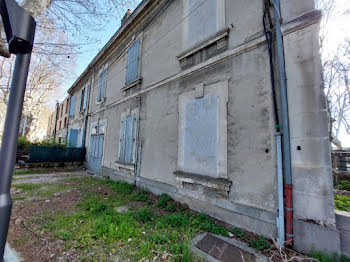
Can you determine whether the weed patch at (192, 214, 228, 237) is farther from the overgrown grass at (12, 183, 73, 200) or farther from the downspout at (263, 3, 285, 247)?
the overgrown grass at (12, 183, 73, 200)

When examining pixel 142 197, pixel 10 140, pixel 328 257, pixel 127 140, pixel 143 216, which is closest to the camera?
pixel 10 140

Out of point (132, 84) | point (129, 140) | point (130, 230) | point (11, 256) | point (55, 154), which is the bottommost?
point (11, 256)

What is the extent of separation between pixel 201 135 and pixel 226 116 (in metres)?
0.73

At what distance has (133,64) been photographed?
22.3ft

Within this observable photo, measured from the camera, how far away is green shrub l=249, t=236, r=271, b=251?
97.1 inches

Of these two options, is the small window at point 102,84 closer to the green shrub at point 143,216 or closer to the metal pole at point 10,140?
the green shrub at point 143,216

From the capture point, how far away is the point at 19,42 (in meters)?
1.21

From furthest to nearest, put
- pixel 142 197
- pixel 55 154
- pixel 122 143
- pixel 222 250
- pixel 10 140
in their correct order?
pixel 55 154 → pixel 122 143 → pixel 142 197 → pixel 222 250 → pixel 10 140

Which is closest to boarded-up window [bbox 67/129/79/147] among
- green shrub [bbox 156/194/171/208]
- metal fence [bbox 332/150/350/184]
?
green shrub [bbox 156/194/171/208]

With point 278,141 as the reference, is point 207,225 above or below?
below

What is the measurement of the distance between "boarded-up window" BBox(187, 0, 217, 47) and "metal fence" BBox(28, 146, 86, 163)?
9.55 meters

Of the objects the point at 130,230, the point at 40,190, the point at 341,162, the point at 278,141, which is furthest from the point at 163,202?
the point at 341,162

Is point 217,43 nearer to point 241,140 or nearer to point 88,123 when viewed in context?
point 241,140

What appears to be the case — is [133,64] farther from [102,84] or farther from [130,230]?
[130,230]
